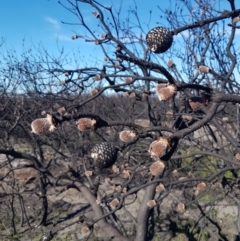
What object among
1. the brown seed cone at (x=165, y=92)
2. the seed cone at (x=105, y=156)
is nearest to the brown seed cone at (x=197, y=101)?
the brown seed cone at (x=165, y=92)

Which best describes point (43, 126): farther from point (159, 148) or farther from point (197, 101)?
point (197, 101)

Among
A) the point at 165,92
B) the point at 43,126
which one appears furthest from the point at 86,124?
the point at 165,92

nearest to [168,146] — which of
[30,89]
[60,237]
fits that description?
[60,237]

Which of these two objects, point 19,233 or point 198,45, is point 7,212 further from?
point 198,45

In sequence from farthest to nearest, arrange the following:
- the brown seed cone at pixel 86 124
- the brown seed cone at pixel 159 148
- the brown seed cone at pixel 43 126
Answer: the brown seed cone at pixel 86 124 → the brown seed cone at pixel 43 126 → the brown seed cone at pixel 159 148

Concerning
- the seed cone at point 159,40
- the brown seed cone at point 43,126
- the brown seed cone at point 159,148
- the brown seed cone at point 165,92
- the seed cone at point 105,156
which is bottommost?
the brown seed cone at point 159,148

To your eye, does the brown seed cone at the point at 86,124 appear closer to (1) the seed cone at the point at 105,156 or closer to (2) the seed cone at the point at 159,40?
(1) the seed cone at the point at 105,156

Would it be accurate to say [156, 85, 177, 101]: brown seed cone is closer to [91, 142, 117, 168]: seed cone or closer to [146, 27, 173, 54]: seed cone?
[146, 27, 173, 54]: seed cone

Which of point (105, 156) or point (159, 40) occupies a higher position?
point (159, 40)

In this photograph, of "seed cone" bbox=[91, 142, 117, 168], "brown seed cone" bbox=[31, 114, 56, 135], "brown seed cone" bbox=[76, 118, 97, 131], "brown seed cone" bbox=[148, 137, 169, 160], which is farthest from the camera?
"seed cone" bbox=[91, 142, 117, 168]

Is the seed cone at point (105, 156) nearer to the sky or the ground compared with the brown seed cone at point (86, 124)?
nearer to the ground

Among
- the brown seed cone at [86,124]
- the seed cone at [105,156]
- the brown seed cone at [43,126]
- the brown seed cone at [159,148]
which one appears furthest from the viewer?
the seed cone at [105,156]

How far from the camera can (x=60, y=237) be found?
6.02m

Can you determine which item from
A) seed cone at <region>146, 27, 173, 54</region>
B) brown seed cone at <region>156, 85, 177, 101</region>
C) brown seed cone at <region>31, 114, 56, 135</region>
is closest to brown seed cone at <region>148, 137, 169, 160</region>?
brown seed cone at <region>156, 85, 177, 101</region>
